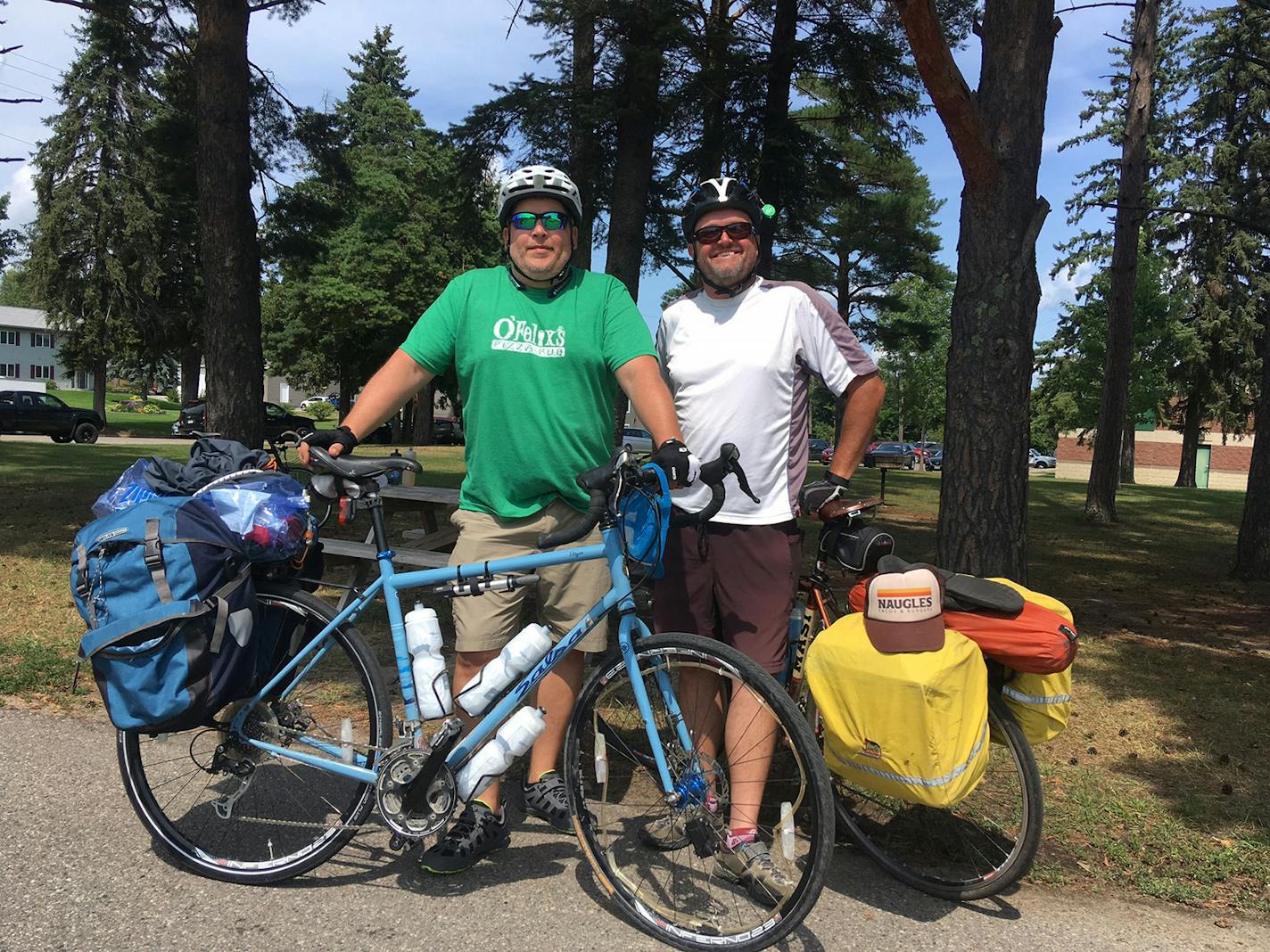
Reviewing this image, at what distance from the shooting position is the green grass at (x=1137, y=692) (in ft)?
10.6

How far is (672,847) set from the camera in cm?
290

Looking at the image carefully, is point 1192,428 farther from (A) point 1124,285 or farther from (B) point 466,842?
(B) point 466,842

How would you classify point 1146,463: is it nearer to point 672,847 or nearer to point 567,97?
point 567,97

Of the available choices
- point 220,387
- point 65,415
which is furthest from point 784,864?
point 65,415

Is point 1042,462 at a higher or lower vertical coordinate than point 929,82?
lower

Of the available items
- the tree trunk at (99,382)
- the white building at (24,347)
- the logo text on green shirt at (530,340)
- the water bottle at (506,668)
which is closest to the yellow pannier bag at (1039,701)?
the water bottle at (506,668)

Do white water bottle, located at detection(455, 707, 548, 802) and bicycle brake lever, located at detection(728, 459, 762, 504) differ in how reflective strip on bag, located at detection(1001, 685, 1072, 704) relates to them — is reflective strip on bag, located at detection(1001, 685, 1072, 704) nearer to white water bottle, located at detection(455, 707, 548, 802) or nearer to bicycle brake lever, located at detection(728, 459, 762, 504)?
bicycle brake lever, located at detection(728, 459, 762, 504)

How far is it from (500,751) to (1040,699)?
1.65 m

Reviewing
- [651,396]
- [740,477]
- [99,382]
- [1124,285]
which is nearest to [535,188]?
[651,396]

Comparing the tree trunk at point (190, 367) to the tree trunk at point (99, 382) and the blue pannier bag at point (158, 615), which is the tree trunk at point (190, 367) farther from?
the blue pannier bag at point (158, 615)

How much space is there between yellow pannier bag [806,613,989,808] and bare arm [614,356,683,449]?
824 millimetres

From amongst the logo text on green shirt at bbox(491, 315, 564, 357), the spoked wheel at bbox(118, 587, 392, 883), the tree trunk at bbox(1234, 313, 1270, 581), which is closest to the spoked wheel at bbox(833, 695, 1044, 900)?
the spoked wheel at bbox(118, 587, 392, 883)

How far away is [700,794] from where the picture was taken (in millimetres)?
2734

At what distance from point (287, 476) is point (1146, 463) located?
60421mm
